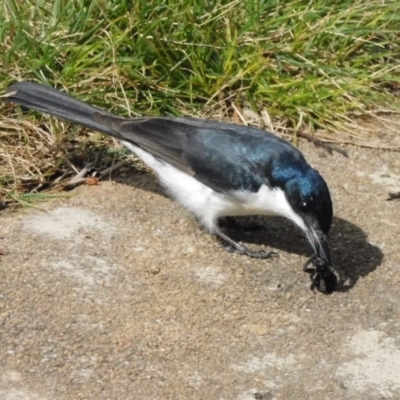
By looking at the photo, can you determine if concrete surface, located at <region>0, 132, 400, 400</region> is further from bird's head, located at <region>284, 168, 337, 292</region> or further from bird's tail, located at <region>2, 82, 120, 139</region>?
bird's tail, located at <region>2, 82, 120, 139</region>

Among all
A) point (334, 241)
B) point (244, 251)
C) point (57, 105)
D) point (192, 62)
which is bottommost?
point (334, 241)

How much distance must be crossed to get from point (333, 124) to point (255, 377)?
2874 millimetres

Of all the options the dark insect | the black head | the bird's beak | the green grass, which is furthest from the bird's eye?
the green grass

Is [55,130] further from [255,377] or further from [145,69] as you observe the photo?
[255,377]

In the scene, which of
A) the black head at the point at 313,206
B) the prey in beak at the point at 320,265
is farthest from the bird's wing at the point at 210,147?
the prey in beak at the point at 320,265

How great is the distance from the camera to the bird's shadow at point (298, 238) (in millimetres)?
5977

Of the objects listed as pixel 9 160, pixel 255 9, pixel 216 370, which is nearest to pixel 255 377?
pixel 216 370

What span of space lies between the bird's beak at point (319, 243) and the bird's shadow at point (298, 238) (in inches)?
7.8

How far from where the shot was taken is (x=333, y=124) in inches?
290

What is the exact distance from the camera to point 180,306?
5.41 m

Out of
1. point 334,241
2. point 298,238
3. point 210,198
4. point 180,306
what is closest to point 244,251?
point 210,198

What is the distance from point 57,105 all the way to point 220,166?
1.10 metres

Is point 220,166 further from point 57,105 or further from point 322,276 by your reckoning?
point 57,105

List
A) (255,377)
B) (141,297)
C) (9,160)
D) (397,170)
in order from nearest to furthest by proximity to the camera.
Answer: (255,377) → (141,297) → (9,160) → (397,170)
